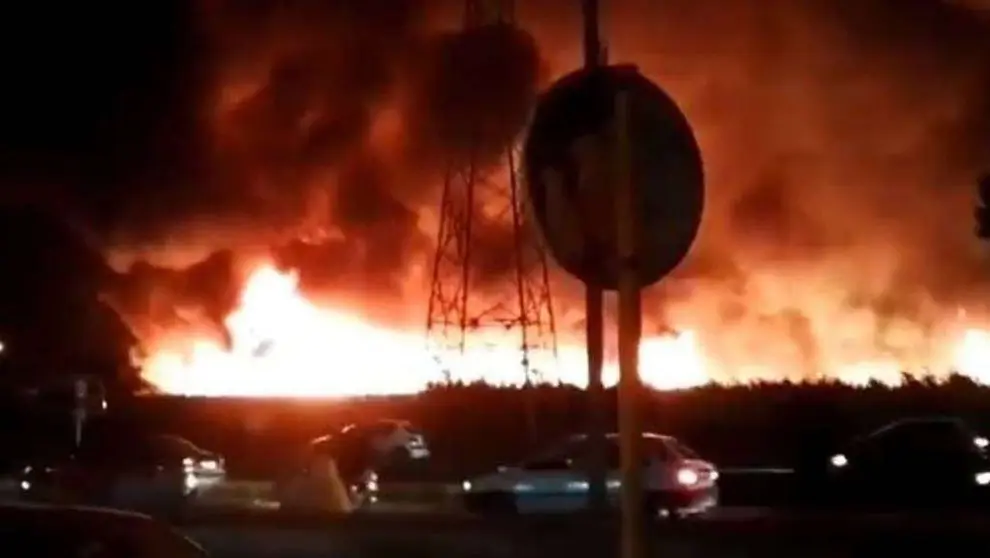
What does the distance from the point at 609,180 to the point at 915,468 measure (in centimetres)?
2717

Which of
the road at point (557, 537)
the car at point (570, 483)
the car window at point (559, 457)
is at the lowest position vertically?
the road at point (557, 537)

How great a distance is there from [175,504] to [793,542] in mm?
16725

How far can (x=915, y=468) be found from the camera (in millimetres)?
31219

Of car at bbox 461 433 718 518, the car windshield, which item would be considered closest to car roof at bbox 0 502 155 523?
car at bbox 461 433 718 518

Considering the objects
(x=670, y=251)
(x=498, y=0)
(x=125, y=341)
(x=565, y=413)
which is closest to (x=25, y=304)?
(x=125, y=341)

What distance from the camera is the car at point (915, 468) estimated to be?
30344 millimetres

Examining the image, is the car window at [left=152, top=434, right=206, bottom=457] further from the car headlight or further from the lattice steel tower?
the lattice steel tower

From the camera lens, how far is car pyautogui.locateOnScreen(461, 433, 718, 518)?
2728cm

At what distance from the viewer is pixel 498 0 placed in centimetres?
5181

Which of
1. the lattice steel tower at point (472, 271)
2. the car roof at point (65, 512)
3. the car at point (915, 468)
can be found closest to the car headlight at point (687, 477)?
the car at point (915, 468)

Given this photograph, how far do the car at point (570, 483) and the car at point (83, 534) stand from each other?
18.8 m

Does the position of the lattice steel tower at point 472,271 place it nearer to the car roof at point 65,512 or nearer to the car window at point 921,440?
the car window at point 921,440

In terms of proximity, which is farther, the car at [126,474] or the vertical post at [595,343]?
the car at [126,474]

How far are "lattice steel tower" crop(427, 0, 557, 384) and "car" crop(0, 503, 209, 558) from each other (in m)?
42.3
